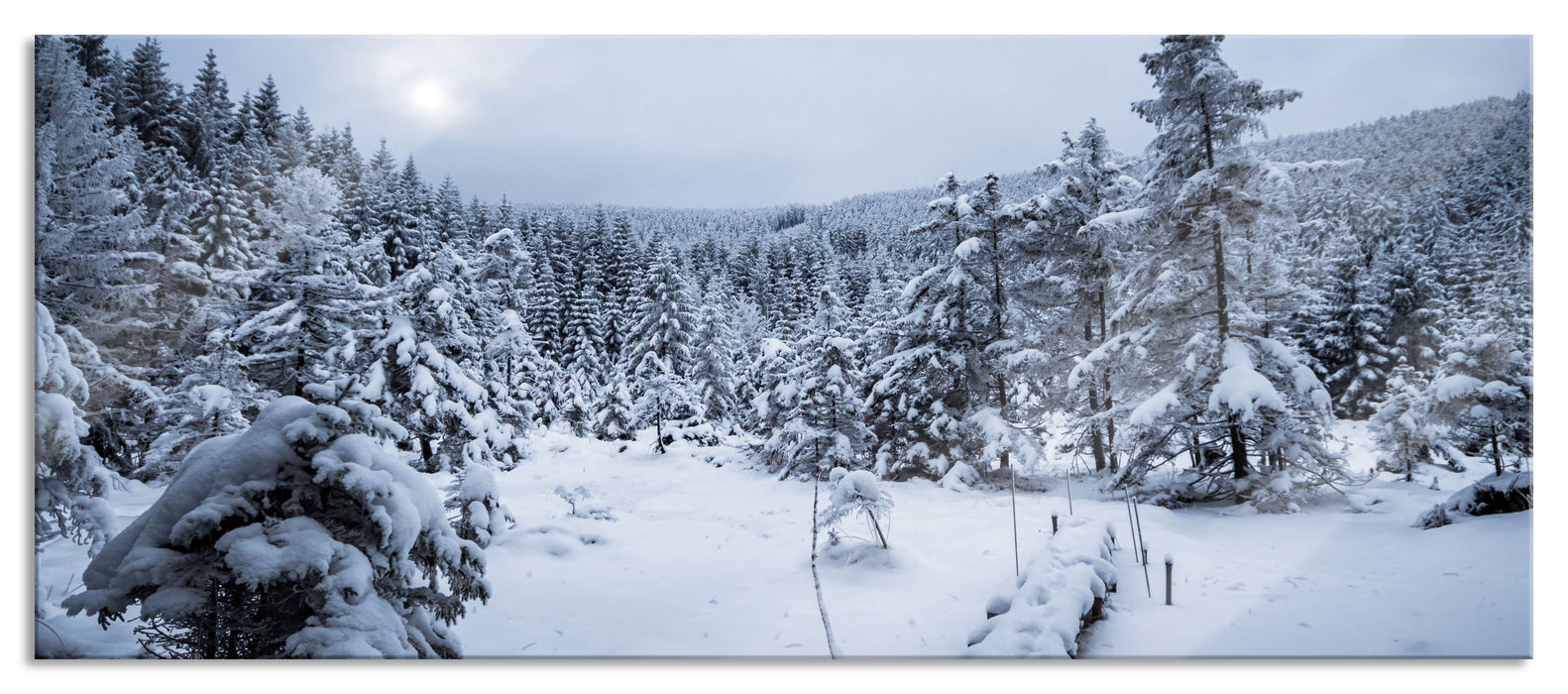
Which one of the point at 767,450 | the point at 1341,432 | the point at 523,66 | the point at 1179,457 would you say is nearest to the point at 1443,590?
the point at 1341,432

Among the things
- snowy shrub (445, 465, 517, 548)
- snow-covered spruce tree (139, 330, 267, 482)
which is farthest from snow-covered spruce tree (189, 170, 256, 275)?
snowy shrub (445, 465, 517, 548)

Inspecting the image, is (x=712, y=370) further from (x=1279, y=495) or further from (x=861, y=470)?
(x=1279, y=495)

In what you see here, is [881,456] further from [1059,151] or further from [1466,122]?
[1466,122]

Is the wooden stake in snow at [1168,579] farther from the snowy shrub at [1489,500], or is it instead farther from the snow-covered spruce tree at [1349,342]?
the snow-covered spruce tree at [1349,342]

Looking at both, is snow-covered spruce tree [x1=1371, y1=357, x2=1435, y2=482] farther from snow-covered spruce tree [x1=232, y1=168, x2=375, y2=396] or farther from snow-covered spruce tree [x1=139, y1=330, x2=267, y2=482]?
snow-covered spruce tree [x1=232, y1=168, x2=375, y2=396]

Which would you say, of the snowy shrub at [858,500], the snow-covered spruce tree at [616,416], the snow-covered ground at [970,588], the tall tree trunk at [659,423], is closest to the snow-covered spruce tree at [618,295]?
the snow-covered spruce tree at [616,416]

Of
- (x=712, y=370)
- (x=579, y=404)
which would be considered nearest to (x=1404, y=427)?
(x=712, y=370)
